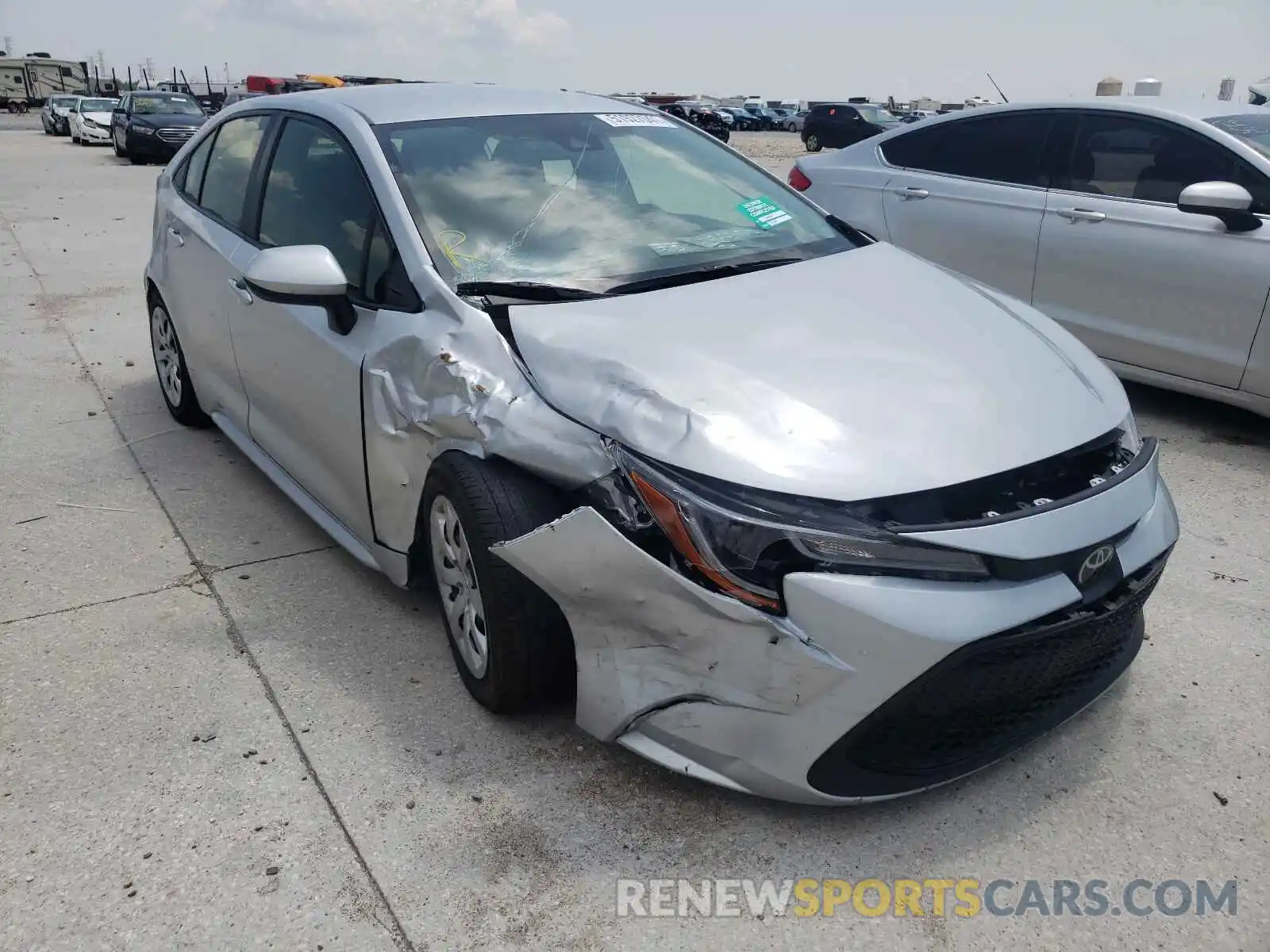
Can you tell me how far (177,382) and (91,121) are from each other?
25365 mm

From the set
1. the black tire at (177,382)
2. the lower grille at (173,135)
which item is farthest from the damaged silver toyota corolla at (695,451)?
the lower grille at (173,135)

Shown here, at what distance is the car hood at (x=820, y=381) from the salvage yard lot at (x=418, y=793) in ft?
2.64

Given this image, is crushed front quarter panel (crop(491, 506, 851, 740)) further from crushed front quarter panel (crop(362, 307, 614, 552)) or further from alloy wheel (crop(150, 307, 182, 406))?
alloy wheel (crop(150, 307, 182, 406))

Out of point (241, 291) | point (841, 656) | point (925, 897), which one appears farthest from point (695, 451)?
point (241, 291)

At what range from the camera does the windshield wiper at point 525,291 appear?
9.03ft

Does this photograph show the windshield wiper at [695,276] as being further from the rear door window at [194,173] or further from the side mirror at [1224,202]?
the rear door window at [194,173]

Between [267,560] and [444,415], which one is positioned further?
[267,560]

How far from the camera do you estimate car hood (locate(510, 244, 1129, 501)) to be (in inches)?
86.3

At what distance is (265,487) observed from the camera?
14.3ft

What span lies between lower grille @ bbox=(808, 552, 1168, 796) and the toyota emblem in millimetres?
66

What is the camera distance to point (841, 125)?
30.7 meters

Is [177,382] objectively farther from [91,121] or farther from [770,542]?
[91,121]

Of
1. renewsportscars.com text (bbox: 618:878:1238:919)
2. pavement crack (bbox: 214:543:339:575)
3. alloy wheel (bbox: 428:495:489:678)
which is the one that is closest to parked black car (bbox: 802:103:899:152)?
pavement crack (bbox: 214:543:339:575)

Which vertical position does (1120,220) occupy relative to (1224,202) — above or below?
below
